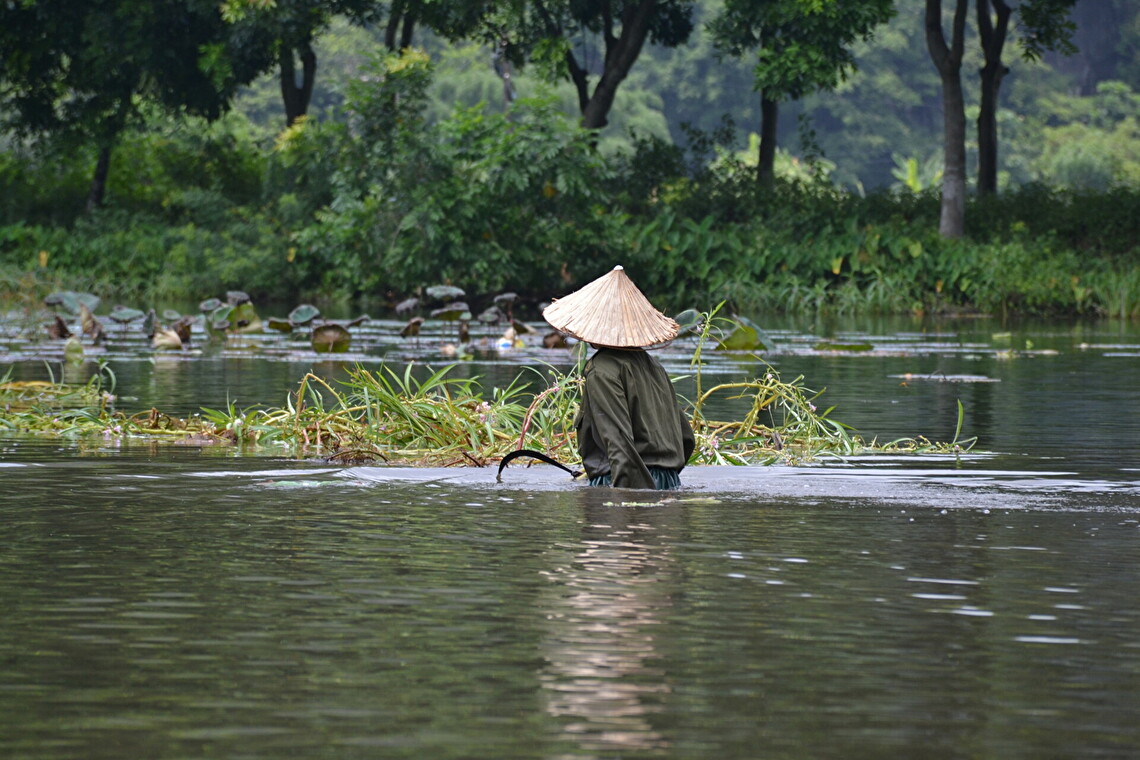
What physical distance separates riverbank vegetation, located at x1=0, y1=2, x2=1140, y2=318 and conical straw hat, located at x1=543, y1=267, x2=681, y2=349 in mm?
21827

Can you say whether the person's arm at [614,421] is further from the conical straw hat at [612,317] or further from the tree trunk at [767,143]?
the tree trunk at [767,143]

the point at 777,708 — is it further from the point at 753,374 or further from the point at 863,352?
the point at 863,352

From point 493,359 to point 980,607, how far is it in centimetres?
1428

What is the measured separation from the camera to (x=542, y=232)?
1282 inches

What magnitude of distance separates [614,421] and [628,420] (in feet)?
0.25

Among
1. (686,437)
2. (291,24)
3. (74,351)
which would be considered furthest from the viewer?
(291,24)

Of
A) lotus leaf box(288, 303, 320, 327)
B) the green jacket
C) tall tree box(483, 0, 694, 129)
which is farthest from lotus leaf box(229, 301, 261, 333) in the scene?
the green jacket

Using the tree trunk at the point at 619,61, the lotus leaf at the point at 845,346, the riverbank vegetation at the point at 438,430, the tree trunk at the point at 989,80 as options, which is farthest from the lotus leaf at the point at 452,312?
the tree trunk at the point at 989,80

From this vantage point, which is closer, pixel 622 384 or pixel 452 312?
pixel 622 384

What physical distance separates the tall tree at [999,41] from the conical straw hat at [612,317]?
25021mm

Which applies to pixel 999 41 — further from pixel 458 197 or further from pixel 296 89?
pixel 296 89

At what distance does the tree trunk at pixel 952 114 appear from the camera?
32500 millimetres

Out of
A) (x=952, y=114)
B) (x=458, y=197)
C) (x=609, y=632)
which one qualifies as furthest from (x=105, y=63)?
(x=609, y=632)

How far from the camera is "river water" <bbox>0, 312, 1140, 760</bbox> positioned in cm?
475
